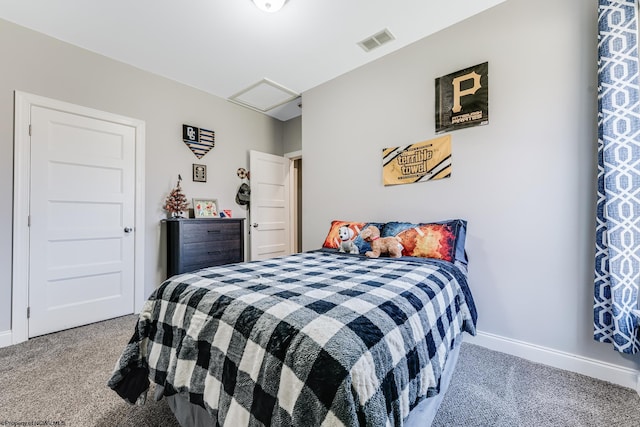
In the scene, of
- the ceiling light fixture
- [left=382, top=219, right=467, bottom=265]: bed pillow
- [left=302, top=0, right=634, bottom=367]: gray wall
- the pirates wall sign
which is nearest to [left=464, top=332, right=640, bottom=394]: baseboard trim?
[left=302, top=0, right=634, bottom=367]: gray wall

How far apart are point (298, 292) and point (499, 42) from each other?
2.53m

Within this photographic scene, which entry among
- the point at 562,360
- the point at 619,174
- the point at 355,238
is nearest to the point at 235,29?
the point at 355,238

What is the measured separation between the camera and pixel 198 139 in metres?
3.42

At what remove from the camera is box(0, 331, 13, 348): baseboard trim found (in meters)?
2.17

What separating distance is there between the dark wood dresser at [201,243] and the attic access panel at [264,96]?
5.64 ft

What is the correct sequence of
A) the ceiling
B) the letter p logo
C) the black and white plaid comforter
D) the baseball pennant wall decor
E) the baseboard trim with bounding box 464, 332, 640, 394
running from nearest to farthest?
the black and white plaid comforter, the baseboard trim with bounding box 464, 332, 640, 394, the ceiling, the letter p logo, the baseball pennant wall decor

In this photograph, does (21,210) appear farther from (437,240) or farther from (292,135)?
(437,240)

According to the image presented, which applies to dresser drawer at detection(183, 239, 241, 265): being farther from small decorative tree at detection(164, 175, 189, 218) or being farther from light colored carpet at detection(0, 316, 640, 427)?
light colored carpet at detection(0, 316, 640, 427)

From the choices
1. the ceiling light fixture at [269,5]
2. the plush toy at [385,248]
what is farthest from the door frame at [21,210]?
the plush toy at [385,248]

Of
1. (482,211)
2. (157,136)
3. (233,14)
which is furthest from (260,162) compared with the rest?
(482,211)

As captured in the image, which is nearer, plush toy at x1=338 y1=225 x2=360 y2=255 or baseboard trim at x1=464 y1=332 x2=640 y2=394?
baseboard trim at x1=464 y1=332 x2=640 y2=394

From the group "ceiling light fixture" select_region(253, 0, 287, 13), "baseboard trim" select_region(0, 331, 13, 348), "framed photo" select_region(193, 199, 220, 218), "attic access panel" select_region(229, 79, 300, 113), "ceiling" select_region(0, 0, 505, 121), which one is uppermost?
"ceiling" select_region(0, 0, 505, 121)

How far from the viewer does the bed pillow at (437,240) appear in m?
2.00

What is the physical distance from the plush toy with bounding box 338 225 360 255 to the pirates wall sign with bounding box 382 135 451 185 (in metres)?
0.73
